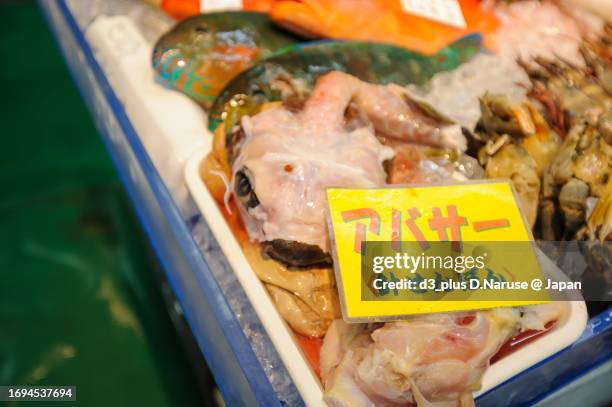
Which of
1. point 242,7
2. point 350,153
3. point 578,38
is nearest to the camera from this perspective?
point 350,153

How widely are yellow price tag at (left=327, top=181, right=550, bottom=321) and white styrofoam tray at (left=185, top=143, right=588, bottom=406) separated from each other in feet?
0.29

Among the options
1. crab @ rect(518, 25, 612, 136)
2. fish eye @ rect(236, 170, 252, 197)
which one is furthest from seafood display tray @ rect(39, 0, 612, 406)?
crab @ rect(518, 25, 612, 136)

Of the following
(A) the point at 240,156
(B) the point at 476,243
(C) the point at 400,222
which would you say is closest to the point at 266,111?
(A) the point at 240,156

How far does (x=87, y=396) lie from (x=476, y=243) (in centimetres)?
154

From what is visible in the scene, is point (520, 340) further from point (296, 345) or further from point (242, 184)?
point (242, 184)

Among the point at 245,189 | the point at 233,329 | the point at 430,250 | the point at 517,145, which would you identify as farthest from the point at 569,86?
the point at 233,329

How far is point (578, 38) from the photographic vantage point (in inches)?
75.7

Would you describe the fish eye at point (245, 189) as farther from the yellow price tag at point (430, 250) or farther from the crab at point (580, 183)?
the crab at point (580, 183)

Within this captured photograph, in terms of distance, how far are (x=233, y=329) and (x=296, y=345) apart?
0.53 ft

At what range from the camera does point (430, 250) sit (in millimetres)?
1019

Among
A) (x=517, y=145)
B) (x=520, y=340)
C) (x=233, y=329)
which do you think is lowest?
(x=233, y=329)

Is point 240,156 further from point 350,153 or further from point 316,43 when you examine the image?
point 316,43

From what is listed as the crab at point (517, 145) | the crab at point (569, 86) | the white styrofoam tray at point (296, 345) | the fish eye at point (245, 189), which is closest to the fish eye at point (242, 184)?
the fish eye at point (245, 189)

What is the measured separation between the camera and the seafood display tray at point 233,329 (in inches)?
40.1
